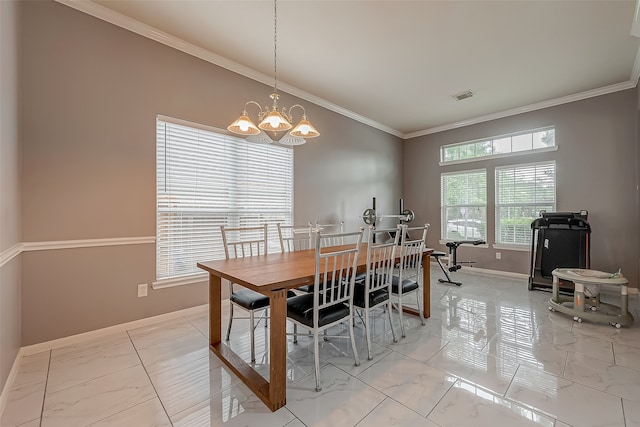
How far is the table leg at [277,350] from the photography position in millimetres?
1616

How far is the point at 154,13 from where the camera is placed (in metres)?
2.57

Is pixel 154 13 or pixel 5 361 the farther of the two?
pixel 154 13

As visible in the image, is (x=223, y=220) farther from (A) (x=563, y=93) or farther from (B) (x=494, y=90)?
(A) (x=563, y=93)

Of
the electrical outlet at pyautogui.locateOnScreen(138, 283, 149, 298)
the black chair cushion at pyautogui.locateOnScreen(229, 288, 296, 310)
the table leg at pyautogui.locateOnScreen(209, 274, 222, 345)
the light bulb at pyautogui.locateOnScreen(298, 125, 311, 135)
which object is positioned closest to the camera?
the black chair cushion at pyautogui.locateOnScreen(229, 288, 296, 310)

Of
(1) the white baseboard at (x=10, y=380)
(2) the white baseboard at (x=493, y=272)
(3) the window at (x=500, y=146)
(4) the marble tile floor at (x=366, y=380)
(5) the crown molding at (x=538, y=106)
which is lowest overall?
(4) the marble tile floor at (x=366, y=380)

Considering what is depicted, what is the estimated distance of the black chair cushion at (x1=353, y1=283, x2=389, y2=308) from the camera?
2246 mm

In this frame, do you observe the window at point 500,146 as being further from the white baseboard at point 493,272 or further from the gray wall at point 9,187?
the gray wall at point 9,187

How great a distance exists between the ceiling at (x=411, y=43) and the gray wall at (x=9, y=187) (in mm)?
839

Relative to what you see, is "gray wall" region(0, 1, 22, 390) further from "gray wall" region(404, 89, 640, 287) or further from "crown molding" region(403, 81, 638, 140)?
"gray wall" region(404, 89, 640, 287)

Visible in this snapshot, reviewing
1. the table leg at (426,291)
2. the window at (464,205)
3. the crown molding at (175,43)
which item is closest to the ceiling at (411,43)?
the crown molding at (175,43)

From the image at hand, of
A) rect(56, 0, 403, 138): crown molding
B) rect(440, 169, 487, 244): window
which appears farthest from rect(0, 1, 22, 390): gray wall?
rect(440, 169, 487, 244): window

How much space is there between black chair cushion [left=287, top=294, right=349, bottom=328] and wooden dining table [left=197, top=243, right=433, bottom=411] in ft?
0.79

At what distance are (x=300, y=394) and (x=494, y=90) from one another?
469 cm

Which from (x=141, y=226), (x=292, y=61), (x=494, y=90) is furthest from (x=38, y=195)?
(x=494, y=90)
